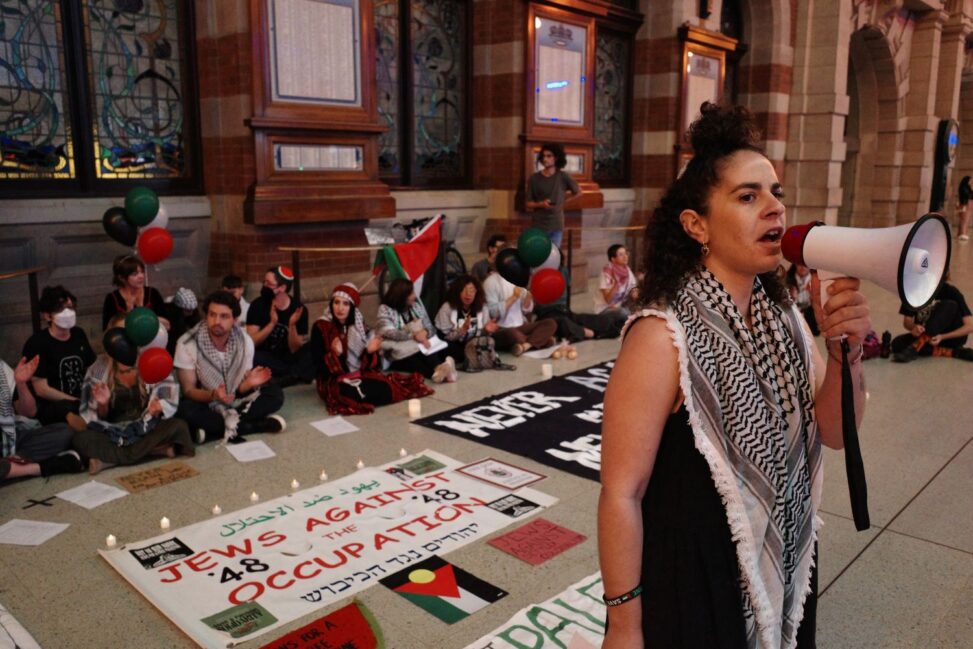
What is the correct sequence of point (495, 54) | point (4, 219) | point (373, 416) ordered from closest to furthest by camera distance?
1. point (373, 416)
2. point (4, 219)
3. point (495, 54)

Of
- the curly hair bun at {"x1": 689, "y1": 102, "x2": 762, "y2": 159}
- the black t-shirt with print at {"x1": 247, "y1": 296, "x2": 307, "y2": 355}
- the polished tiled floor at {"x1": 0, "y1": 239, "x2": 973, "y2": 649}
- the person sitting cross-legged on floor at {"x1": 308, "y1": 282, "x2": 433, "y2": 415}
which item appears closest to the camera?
the curly hair bun at {"x1": 689, "y1": 102, "x2": 762, "y2": 159}

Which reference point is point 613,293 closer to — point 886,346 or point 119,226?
point 886,346

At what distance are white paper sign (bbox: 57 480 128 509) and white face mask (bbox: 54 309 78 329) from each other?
1302 millimetres

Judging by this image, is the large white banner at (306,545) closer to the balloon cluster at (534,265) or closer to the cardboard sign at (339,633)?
the cardboard sign at (339,633)

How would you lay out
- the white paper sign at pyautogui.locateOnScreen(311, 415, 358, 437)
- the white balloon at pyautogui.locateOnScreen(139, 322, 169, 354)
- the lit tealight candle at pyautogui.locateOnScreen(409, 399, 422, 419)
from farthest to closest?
the lit tealight candle at pyautogui.locateOnScreen(409, 399, 422, 419)
the white paper sign at pyautogui.locateOnScreen(311, 415, 358, 437)
the white balloon at pyautogui.locateOnScreen(139, 322, 169, 354)

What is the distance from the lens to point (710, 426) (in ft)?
5.91

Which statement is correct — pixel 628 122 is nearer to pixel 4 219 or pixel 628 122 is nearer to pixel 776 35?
pixel 776 35

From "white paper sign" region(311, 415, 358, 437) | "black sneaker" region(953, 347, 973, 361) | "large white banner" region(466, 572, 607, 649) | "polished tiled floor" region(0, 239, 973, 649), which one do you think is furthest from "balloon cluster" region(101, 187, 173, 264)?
"black sneaker" region(953, 347, 973, 361)

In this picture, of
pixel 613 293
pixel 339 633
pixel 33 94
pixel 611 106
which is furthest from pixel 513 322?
pixel 611 106

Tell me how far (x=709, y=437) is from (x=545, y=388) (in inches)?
206

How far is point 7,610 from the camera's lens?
3393 mm

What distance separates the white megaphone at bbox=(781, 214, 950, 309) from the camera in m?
1.75

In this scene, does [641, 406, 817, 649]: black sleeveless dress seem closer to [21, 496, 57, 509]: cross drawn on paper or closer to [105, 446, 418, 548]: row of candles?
[105, 446, 418, 548]: row of candles

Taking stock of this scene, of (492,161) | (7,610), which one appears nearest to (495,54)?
(492,161)
